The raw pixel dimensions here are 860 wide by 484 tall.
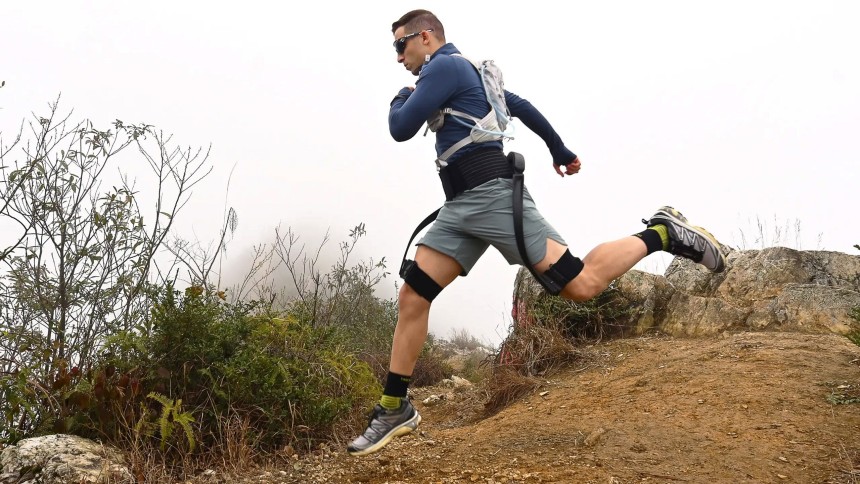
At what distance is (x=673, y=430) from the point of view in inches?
173

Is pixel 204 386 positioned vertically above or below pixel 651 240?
below

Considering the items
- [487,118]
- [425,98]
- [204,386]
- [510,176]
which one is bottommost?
[204,386]

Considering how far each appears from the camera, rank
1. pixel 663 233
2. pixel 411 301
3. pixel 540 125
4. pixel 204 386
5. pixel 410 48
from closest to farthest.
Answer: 1. pixel 411 301
2. pixel 410 48
3. pixel 663 233
4. pixel 540 125
5. pixel 204 386

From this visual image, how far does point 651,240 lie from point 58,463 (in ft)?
10.9

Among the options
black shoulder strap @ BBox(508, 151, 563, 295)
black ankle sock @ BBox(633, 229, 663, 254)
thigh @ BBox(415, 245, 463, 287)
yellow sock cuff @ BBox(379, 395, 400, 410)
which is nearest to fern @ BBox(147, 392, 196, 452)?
yellow sock cuff @ BBox(379, 395, 400, 410)

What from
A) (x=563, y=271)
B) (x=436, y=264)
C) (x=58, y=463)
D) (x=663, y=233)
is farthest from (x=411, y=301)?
(x=58, y=463)

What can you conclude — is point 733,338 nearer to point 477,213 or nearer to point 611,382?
point 611,382

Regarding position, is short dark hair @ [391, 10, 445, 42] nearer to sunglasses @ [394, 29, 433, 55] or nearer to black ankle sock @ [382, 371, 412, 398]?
sunglasses @ [394, 29, 433, 55]

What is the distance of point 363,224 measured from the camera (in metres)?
7.88

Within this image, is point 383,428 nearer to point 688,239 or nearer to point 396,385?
point 396,385

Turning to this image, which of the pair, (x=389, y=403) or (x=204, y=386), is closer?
(x=389, y=403)

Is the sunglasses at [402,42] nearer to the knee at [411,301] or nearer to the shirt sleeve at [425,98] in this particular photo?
the shirt sleeve at [425,98]

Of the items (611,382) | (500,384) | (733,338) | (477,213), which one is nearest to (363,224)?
(500,384)

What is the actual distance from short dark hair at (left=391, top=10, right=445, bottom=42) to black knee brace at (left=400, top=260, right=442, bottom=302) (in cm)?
123
